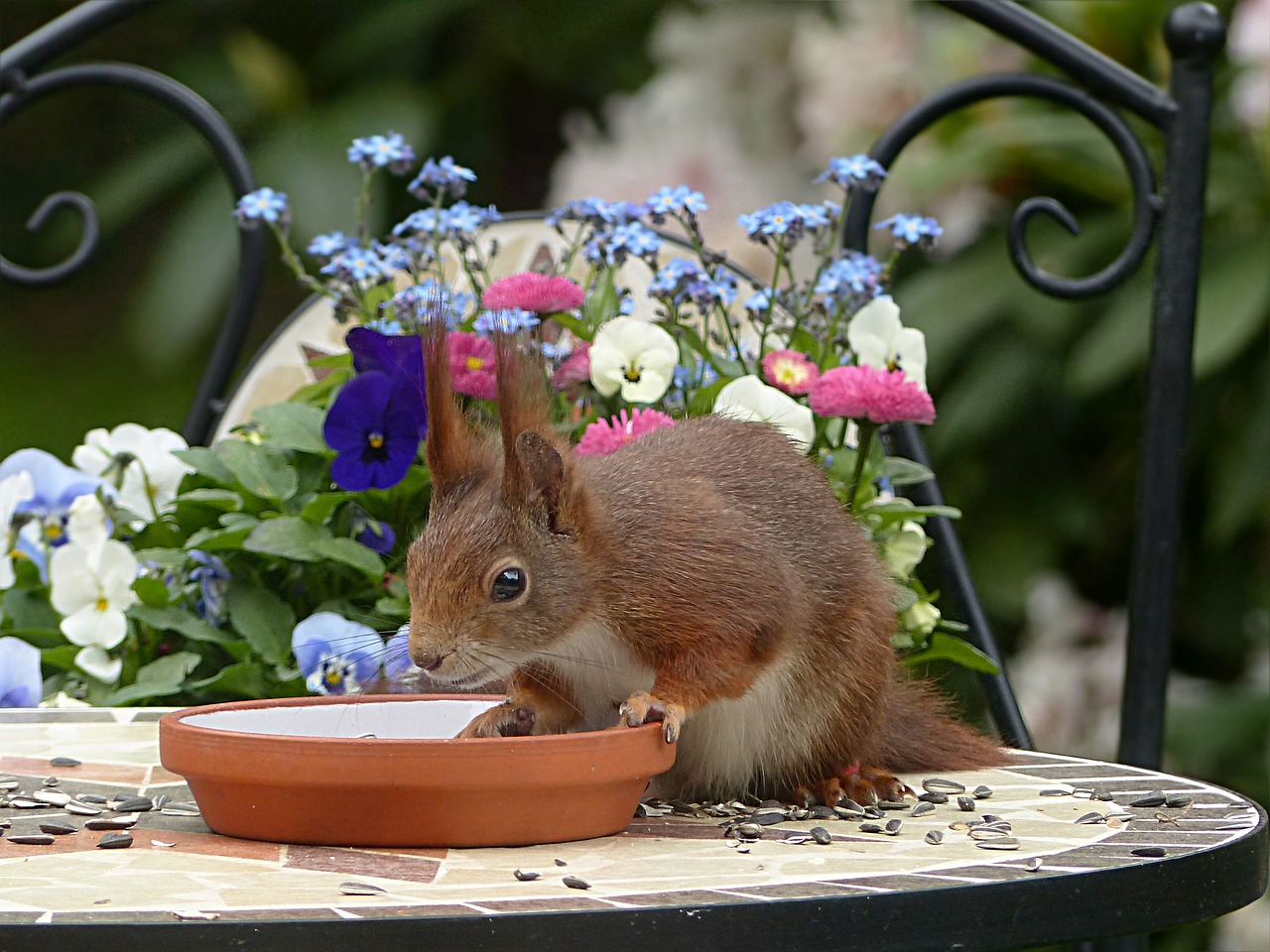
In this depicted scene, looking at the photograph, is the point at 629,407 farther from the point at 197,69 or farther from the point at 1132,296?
the point at 197,69

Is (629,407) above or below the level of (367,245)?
below

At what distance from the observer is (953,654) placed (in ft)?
6.00

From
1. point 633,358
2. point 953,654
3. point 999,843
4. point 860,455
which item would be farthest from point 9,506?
point 999,843

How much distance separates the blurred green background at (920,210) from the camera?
2812 millimetres

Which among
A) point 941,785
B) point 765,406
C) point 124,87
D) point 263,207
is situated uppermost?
point 124,87

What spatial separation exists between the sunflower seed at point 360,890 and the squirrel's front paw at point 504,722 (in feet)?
0.96

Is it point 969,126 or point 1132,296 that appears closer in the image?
point 1132,296

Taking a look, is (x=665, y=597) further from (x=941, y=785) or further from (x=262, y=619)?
(x=262, y=619)

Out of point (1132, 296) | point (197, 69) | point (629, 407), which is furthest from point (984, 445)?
point (197, 69)

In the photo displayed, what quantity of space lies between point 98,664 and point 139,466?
33 cm

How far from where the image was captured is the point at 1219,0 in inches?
117

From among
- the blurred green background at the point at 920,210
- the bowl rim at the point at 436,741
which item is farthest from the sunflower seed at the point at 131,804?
the blurred green background at the point at 920,210

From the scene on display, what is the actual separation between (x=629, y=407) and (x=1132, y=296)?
1.29 meters

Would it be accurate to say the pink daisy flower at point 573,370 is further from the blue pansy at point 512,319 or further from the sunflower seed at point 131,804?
the sunflower seed at point 131,804
